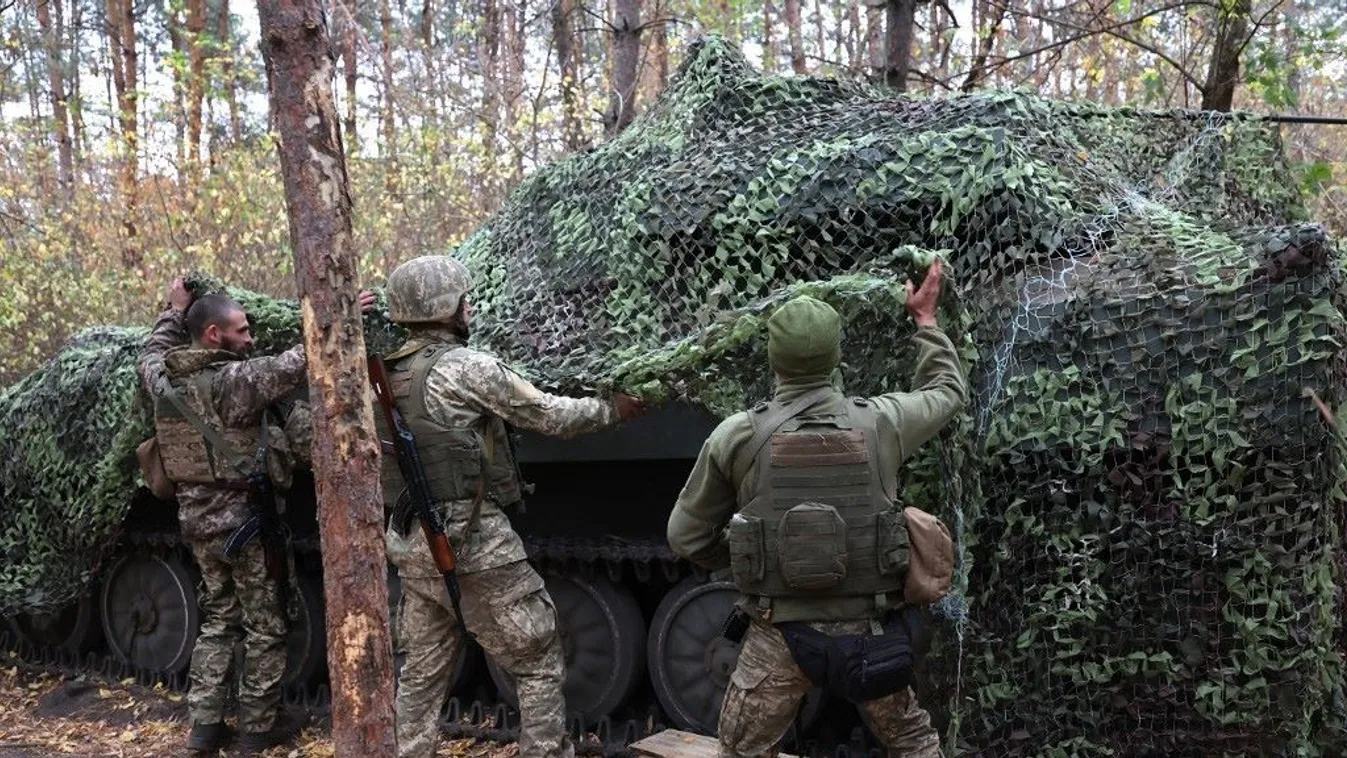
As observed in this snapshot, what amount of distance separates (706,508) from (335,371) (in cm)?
114

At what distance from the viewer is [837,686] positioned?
12.4 ft

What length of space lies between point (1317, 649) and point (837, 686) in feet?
5.32

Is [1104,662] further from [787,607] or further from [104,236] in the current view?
[104,236]

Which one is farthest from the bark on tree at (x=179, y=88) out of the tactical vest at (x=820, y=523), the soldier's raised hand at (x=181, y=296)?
the tactical vest at (x=820, y=523)

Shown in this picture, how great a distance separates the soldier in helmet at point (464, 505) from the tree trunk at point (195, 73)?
12.9 meters

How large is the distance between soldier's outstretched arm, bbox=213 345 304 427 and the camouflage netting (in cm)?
111

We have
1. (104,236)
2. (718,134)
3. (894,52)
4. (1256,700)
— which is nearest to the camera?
(1256,700)

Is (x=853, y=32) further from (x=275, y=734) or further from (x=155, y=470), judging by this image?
(x=275, y=734)

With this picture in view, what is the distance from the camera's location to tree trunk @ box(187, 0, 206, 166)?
56.1 ft

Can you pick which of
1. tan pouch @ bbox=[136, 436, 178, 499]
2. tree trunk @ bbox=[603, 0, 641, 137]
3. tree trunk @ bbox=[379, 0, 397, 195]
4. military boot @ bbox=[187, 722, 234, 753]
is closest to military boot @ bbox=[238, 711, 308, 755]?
military boot @ bbox=[187, 722, 234, 753]

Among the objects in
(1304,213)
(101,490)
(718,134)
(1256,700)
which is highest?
(718,134)

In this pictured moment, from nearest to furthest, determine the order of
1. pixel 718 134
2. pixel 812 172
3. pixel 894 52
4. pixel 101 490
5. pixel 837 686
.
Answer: pixel 837 686, pixel 812 172, pixel 718 134, pixel 101 490, pixel 894 52

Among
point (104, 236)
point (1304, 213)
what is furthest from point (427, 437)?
point (104, 236)

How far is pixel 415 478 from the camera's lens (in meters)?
4.75
